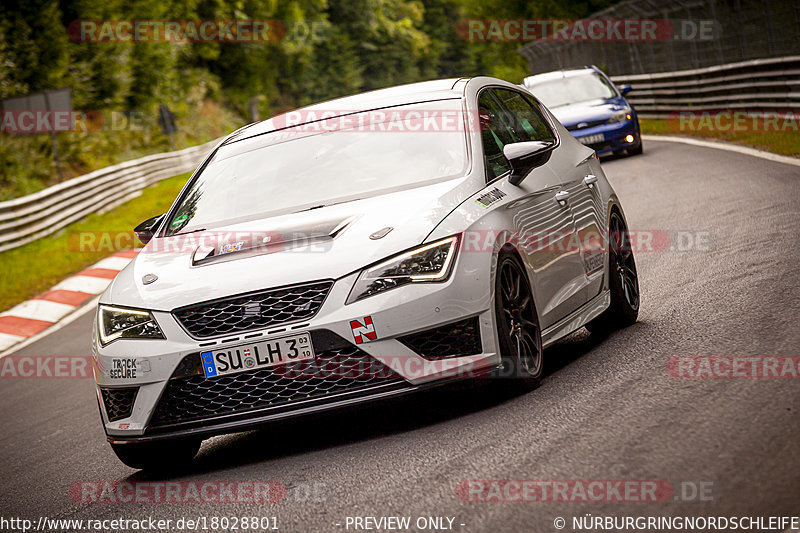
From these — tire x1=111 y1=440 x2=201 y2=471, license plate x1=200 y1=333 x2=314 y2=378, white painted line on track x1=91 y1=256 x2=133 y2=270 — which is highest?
license plate x1=200 y1=333 x2=314 y2=378

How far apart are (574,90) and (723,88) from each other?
3.93m

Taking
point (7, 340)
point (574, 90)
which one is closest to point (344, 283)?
point (7, 340)

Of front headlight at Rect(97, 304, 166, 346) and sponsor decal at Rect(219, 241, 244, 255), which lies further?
sponsor decal at Rect(219, 241, 244, 255)

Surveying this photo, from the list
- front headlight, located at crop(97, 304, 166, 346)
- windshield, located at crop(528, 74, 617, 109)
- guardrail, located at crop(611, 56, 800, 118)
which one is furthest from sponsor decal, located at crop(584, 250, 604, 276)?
windshield, located at crop(528, 74, 617, 109)

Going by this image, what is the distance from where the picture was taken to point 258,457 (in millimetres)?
5363

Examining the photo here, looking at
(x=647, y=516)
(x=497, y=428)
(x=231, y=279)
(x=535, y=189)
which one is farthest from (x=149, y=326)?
(x=647, y=516)

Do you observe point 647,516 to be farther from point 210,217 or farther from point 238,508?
point 210,217

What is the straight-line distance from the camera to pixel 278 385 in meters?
5.00

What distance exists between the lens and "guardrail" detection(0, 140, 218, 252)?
19.3 metres

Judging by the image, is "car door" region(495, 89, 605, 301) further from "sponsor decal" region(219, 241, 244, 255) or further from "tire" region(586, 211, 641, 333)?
"sponsor decal" region(219, 241, 244, 255)

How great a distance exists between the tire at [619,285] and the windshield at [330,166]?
4.87 feet

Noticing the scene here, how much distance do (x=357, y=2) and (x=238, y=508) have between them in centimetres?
7423

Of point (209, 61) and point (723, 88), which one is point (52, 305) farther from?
point (209, 61)

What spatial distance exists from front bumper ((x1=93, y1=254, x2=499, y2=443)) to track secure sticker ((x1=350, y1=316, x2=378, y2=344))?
0.01m
